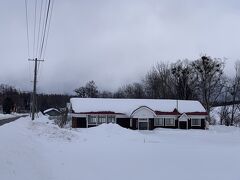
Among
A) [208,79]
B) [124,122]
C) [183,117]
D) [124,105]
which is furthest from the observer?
[208,79]

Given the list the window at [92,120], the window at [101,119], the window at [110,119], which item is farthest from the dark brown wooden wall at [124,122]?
the window at [92,120]

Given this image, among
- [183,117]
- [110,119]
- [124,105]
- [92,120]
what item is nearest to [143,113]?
[124,105]

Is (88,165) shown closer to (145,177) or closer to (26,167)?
(145,177)

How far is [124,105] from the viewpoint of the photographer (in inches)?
2370

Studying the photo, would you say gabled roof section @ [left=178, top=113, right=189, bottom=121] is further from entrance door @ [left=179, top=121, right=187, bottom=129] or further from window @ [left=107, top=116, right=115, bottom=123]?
window @ [left=107, top=116, right=115, bottom=123]

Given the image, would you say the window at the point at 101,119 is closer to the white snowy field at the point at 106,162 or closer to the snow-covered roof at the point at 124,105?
the snow-covered roof at the point at 124,105

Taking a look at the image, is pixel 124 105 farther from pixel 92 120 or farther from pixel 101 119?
pixel 92 120

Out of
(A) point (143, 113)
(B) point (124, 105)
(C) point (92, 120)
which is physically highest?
(B) point (124, 105)

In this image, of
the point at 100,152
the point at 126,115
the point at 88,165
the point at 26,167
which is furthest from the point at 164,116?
the point at 26,167

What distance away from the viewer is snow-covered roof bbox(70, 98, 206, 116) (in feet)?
187

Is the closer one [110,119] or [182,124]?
[110,119]

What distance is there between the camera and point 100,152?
20484mm

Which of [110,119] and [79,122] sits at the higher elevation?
[110,119]

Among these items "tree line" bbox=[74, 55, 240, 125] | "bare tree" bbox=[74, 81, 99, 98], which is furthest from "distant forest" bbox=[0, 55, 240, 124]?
"bare tree" bbox=[74, 81, 99, 98]
